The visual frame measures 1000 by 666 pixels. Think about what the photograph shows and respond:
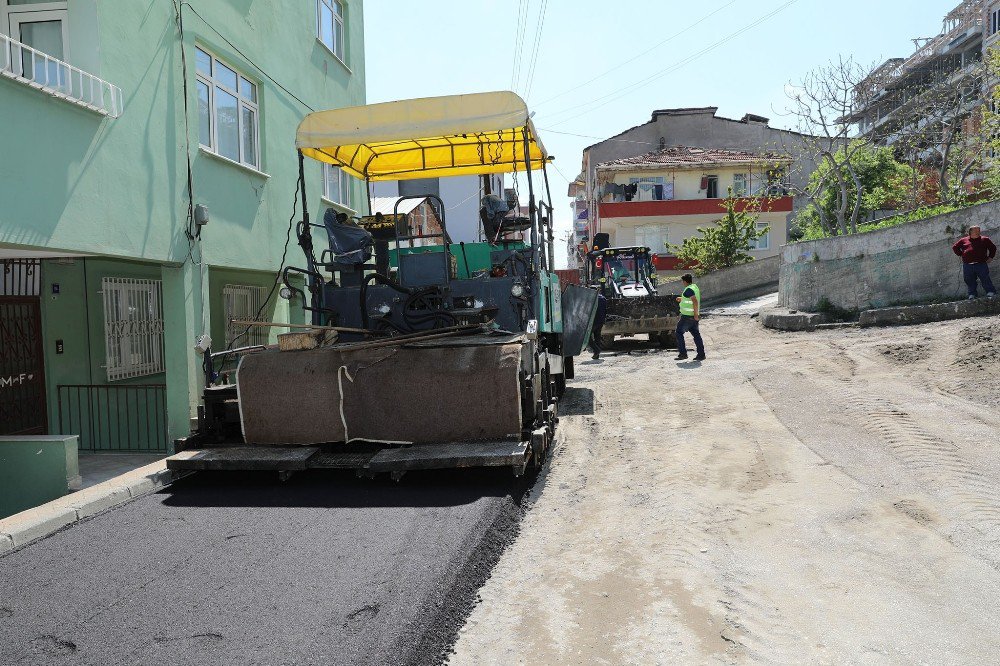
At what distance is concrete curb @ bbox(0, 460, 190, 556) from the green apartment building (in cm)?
189

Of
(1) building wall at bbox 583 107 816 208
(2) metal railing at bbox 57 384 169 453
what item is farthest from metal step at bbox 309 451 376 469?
(1) building wall at bbox 583 107 816 208

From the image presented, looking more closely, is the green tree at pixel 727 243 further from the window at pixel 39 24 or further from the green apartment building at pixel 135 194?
the window at pixel 39 24

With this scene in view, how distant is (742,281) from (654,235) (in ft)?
33.0

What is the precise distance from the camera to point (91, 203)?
20.6 feet

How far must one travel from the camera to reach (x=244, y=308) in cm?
1130

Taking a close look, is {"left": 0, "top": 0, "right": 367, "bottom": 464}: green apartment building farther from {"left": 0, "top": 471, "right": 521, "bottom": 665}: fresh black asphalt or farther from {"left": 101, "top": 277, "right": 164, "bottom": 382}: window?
{"left": 0, "top": 471, "right": 521, "bottom": 665}: fresh black asphalt

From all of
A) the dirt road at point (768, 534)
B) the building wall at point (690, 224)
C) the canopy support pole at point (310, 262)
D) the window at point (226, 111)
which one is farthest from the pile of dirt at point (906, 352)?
the building wall at point (690, 224)

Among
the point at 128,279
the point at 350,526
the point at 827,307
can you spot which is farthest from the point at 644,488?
the point at 827,307

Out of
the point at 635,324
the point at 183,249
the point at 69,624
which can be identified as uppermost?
the point at 183,249

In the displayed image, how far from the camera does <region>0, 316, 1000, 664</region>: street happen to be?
3010 millimetres

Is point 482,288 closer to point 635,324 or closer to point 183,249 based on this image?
point 183,249

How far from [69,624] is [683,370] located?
8919mm

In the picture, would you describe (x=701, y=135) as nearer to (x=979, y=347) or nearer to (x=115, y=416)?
(x=979, y=347)

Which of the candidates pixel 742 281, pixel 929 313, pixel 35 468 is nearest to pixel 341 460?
pixel 35 468
